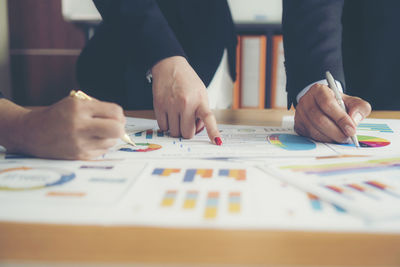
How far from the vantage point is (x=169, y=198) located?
0.31 metres

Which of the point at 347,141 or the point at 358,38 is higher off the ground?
the point at 358,38

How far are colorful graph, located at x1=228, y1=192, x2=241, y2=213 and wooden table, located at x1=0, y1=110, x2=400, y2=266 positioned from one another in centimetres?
4

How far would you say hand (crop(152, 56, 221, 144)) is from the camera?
62 centimetres

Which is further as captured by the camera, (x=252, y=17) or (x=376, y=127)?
(x=252, y=17)

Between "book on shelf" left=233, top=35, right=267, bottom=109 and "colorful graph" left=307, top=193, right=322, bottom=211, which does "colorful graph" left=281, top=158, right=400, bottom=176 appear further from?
"book on shelf" left=233, top=35, right=267, bottom=109

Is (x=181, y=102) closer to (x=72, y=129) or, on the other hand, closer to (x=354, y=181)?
(x=72, y=129)

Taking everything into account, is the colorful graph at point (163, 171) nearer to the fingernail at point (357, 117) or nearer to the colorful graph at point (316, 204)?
the colorful graph at point (316, 204)

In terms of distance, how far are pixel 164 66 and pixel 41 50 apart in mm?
2165

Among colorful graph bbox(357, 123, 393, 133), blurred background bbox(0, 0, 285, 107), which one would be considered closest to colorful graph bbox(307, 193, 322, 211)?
colorful graph bbox(357, 123, 393, 133)

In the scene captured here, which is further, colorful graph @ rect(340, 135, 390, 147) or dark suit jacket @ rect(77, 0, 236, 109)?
dark suit jacket @ rect(77, 0, 236, 109)

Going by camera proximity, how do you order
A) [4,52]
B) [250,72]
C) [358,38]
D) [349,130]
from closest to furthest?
[349,130]
[358,38]
[250,72]
[4,52]

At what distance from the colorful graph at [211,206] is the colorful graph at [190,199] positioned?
1 cm

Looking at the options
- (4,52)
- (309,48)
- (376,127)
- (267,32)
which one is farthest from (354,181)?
(4,52)

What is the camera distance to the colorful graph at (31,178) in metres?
0.34
